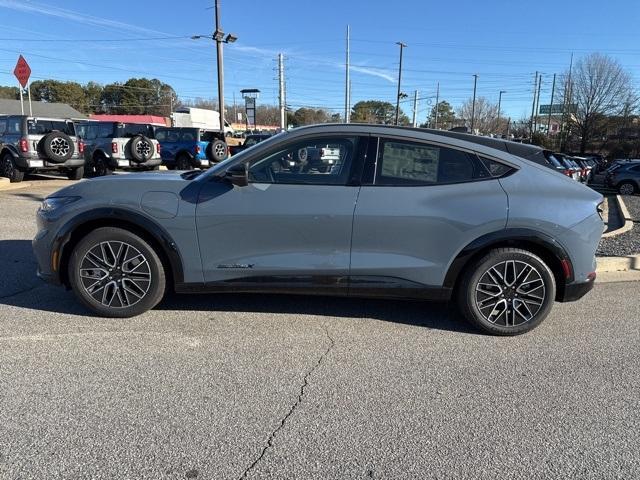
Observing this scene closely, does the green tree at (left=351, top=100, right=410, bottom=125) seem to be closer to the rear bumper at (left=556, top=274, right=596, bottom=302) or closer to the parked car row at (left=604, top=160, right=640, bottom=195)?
the parked car row at (left=604, top=160, right=640, bottom=195)

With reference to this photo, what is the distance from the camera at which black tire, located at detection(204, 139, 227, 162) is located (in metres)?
18.6

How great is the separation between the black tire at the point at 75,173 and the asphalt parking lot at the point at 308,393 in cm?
1086

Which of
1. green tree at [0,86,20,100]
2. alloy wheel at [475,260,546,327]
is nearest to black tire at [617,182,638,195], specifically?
alloy wheel at [475,260,546,327]

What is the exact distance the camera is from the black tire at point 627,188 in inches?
783

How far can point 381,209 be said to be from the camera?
3922 millimetres

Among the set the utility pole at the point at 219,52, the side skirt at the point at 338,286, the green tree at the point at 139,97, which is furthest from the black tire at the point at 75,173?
the green tree at the point at 139,97

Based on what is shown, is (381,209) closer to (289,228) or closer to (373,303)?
(289,228)

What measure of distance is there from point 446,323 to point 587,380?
125 cm

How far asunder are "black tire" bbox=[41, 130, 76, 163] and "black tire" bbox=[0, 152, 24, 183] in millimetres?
861

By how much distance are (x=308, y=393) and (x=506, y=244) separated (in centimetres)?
205

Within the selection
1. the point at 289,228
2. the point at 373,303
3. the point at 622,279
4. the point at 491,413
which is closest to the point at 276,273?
the point at 289,228

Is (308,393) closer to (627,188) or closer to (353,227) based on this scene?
(353,227)

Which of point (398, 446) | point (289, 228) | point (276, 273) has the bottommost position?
point (398, 446)

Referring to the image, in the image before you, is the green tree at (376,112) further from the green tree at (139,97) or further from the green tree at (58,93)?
the green tree at (58,93)
